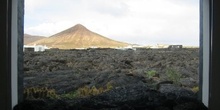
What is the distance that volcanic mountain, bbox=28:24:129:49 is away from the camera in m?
1.20

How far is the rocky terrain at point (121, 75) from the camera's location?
3.87ft

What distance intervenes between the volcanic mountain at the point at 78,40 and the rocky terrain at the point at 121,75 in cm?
3

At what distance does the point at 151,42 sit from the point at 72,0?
44cm

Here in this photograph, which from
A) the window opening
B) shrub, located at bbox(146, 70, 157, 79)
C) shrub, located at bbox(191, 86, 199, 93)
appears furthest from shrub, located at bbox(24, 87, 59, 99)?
shrub, located at bbox(191, 86, 199, 93)

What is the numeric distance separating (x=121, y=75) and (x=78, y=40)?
27cm

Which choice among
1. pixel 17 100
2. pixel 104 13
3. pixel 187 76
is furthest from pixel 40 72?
pixel 187 76

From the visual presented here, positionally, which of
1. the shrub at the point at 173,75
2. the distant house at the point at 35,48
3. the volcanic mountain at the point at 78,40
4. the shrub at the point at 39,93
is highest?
the volcanic mountain at the point at 78,40

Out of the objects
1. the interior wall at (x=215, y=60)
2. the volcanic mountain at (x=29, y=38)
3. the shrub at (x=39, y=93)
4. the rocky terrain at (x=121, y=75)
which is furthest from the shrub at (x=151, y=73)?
the volcanic mountain at (x=29, y=38)

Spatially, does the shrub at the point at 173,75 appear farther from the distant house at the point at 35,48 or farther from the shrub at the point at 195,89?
the distant house at the point at 35,48

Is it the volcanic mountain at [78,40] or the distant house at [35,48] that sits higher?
the volcanic mountain at [78,40]

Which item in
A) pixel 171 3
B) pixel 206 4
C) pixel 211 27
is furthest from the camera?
pixel 171 3

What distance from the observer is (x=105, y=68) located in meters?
1.22

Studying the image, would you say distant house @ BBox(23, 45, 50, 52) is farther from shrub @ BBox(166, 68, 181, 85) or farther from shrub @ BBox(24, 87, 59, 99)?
shrub @ BBox(166, 68, 181, 85)

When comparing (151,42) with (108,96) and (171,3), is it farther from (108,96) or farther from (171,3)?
(108,96)
